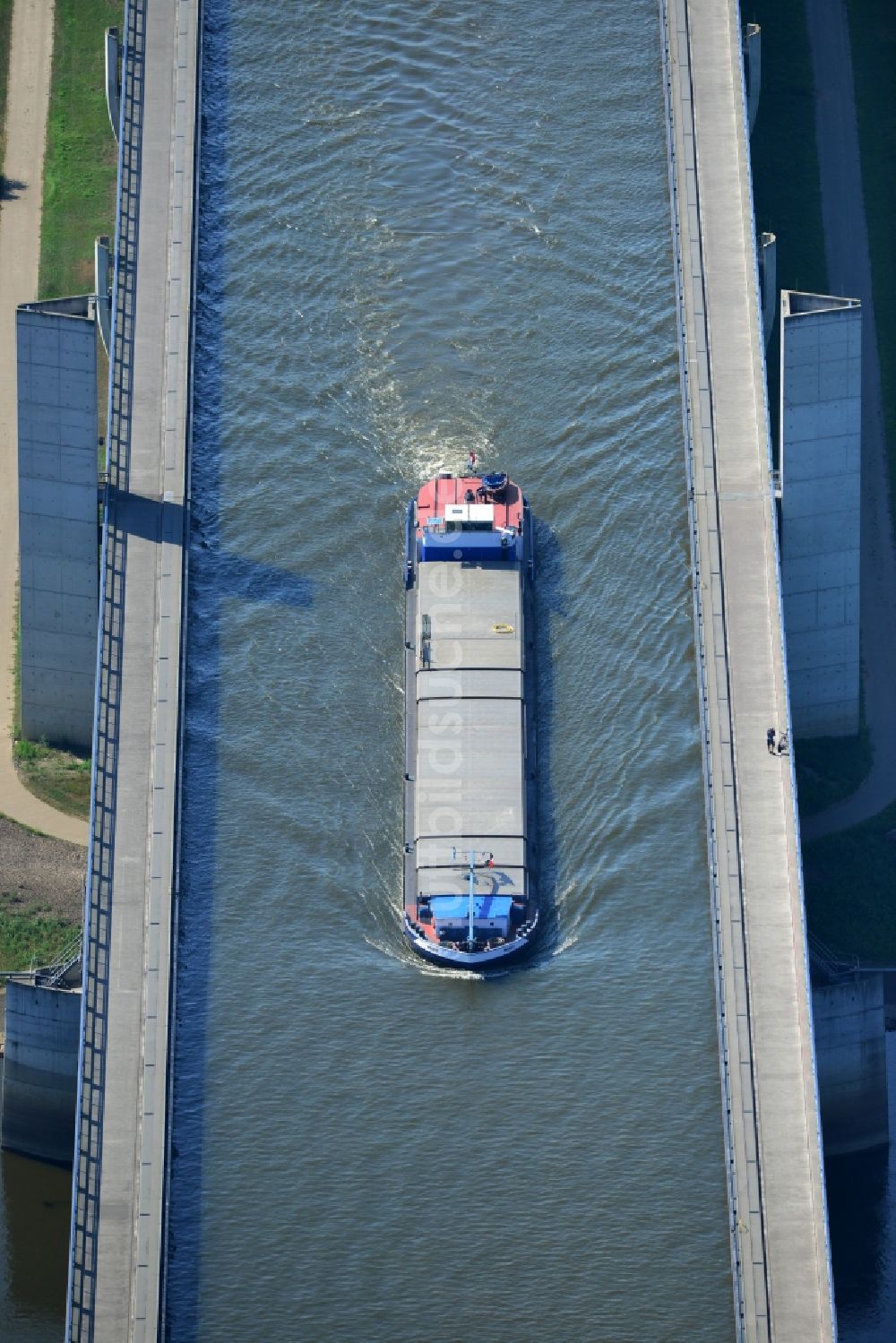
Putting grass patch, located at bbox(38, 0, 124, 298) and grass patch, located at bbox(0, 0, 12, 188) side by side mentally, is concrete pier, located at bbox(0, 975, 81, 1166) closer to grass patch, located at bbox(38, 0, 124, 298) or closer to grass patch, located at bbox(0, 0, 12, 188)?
grass patch, located at bbox(38, 0, 124, 298)

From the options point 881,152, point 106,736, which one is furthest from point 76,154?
point 106,736

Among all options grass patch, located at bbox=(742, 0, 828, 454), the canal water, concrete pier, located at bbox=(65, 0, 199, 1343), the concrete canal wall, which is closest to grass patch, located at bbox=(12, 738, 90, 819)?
concrete pier, located at bbox=(65, 0, 199, 1343)

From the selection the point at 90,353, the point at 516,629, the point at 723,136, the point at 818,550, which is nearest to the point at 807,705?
the point at 818,550

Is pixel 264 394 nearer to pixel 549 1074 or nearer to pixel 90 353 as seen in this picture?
pixel 90 353

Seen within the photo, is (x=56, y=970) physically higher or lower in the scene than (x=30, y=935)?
lower

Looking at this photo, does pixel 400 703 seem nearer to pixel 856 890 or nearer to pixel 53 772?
pixel 53 772

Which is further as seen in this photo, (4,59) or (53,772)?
(4,59)
